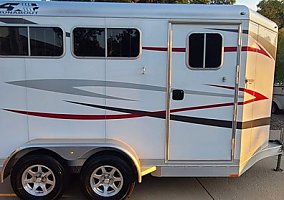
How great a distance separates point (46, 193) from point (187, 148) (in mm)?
2102

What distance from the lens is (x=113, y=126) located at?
428 centimetres

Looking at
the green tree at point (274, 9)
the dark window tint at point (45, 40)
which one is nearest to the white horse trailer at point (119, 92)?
the dark window tint at point (45, 40)

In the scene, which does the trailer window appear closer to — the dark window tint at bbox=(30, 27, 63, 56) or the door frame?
the door frame

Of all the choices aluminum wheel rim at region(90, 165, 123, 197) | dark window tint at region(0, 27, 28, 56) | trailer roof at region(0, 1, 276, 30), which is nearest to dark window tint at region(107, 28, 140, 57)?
trailer roof at region(0, 1, 276, 30)

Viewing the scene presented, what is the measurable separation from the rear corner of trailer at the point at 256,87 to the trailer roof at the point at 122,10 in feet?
1.21

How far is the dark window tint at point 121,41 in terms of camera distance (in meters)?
4.12

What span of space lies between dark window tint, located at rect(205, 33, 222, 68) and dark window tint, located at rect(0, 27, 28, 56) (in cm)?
249

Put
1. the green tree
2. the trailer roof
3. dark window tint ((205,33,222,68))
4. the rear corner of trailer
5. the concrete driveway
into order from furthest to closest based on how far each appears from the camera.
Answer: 1. the green tree
2. the concrete driveway
3. the rear corner of trailer
4. dark window tint ((205,33,222,68))
5. the trailer roof

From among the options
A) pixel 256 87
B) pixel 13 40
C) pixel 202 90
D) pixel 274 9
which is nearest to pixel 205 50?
pixel 202 90

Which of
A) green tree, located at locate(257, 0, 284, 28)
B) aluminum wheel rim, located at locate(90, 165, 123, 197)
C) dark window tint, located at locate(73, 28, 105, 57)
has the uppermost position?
green tree, located at locate(257, 0, 284, 28)

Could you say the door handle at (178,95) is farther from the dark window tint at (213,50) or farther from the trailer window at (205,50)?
the dark window tint at (213,50)

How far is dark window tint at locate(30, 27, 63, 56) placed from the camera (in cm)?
407

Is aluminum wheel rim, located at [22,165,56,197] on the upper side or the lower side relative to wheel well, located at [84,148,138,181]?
lower

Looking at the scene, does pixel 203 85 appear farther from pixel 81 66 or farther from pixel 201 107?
pixel 81 66
